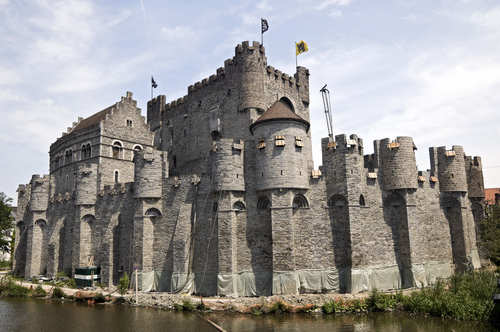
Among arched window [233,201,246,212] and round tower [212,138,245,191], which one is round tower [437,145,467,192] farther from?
round tower [212,138,245,191]

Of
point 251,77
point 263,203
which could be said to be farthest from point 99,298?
point 251,77

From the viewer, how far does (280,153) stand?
28562 mm

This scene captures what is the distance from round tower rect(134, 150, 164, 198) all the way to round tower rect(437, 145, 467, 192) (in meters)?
23.9

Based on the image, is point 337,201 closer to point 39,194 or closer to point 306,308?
point 306,308

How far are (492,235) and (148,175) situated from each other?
2941 cm

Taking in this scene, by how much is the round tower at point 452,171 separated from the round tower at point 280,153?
12800 millimetres

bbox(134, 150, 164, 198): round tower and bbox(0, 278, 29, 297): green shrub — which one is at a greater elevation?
bbox(134, 150, 164, 198): round tower

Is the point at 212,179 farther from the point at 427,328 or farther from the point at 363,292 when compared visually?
the point at 427,328

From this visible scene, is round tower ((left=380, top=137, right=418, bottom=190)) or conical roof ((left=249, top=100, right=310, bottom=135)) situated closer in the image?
conical roof ((left=249, top=100, right=310, bottom=135))

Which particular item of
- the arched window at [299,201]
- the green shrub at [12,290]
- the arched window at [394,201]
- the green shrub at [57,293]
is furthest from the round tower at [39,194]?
the arched window at [394,201]

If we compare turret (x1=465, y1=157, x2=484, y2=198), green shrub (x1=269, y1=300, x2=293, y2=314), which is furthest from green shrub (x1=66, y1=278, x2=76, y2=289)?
turret (x1=465, y1=157, x2=484, y2=198)

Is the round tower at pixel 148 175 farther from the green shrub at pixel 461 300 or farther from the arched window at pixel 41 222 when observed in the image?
the green shrub at pixel 461 300

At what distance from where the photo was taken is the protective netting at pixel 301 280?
1056 inches

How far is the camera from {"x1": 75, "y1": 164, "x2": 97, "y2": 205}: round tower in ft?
124
